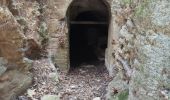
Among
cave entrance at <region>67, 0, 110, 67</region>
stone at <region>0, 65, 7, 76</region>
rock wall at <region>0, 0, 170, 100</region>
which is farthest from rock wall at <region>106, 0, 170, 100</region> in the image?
cave entrance at <region>67, 0, 110, 67</region>

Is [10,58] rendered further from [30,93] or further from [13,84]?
[30,93]

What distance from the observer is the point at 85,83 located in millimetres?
7449

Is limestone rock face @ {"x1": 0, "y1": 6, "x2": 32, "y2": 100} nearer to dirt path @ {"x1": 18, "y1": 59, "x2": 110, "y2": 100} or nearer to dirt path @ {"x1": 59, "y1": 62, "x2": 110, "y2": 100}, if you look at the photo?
dirt path @ {"x1": 18, "y1": 59, "x2": 110, "y2": 100}

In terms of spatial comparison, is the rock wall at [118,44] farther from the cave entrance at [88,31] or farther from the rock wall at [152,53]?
the cave entrance at [88,31]

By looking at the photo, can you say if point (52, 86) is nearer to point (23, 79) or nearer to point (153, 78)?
point (23, 79)

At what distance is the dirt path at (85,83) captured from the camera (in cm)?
613

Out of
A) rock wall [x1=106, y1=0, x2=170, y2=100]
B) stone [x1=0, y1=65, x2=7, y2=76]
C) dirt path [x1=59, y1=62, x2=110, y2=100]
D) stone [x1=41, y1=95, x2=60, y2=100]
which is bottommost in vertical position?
dirt path [x1=59, y1=62, x2=110, y2=100]

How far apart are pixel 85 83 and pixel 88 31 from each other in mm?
5772

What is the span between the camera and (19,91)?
204 inches

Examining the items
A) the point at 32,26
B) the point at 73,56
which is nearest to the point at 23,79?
the point at 32,26

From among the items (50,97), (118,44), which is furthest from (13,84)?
(118,44)

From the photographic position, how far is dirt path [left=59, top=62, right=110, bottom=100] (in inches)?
241

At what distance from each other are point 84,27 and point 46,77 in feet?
23.8

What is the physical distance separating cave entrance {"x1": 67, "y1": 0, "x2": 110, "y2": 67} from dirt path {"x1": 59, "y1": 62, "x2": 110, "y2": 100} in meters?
1.01
